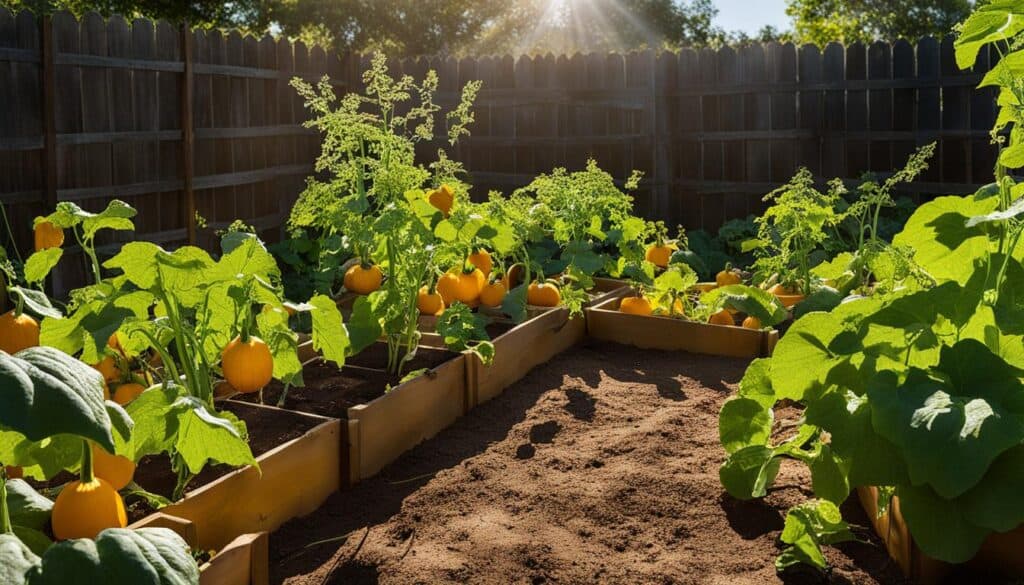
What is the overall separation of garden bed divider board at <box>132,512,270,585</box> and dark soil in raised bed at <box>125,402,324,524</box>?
0.26 meters

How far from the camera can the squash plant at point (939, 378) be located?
2133 millimetres

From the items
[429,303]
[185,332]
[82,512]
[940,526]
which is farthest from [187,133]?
[940,526]

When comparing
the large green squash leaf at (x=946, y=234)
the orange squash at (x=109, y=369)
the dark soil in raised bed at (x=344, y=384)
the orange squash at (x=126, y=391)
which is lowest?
the dark soil in raised bed at (x=344, y=384)

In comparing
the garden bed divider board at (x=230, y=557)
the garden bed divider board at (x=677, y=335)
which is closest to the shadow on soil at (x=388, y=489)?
the garden bed divider board at (x=230, y=557)

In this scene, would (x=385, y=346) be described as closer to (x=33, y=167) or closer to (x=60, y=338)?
(x=60, y=338)

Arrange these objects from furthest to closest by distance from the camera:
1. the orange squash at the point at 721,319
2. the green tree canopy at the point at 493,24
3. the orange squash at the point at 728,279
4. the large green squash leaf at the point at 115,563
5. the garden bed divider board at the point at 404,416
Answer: the green tree canopy at the point at 493,24 → the orange squash at the point at 728,279 → the orange squash at the point at 721,319 → the garden bed divider board at the point at 404,416 → the large green squash leaf at the point at 115,563

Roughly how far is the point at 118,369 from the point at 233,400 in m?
0.43

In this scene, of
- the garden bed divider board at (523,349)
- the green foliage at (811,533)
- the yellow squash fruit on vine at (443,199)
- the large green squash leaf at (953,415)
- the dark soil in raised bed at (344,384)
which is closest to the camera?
the large green squash leaf at (953,415)

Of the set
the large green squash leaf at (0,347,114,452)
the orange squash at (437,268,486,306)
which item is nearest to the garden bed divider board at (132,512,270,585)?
the large green squash leaf at (0,347,114,452)

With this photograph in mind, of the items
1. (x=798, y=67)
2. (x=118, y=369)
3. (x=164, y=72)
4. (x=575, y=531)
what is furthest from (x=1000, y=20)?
(x=798, y=67)

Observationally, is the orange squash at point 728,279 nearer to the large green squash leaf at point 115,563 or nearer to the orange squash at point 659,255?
the orange squash at point 659,255

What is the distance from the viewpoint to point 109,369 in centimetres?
308

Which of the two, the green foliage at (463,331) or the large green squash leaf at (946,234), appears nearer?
the large green squash leaf at (946,234)

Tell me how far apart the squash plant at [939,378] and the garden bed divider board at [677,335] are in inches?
78.7
